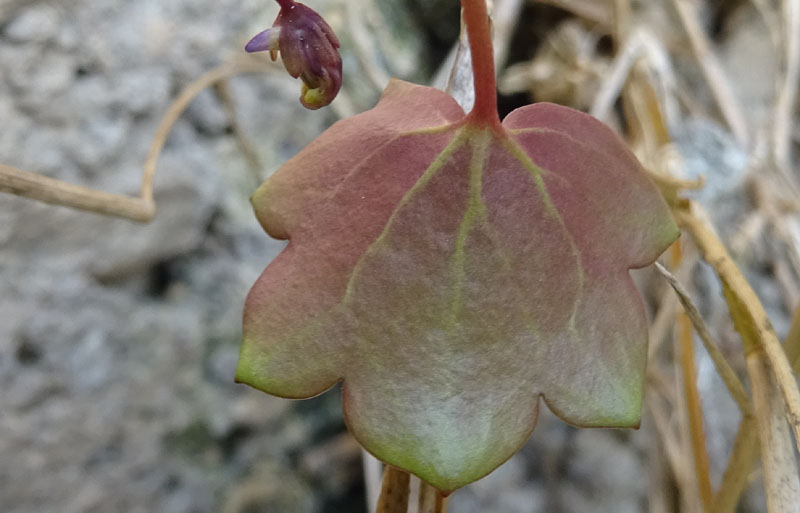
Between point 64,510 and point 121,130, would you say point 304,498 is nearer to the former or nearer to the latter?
point 64,510

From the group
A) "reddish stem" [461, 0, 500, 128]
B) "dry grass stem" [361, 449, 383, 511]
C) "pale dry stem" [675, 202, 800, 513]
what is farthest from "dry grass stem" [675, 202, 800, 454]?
"dry grass stem" [361, 449, 383, 511]

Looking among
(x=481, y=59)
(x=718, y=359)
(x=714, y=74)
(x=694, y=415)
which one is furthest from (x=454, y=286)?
(x=714, y=74)

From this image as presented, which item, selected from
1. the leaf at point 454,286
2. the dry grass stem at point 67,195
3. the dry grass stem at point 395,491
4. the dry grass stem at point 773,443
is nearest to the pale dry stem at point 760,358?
the dry grass stem at point 773,443

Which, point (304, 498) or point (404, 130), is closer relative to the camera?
point (404, 130)

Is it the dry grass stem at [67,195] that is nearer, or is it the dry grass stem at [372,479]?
the dry grass stem at [67,195]

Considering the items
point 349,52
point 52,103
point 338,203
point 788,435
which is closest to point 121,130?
point 52,103

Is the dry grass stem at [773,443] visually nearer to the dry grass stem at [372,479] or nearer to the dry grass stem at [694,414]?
the dry grass stem at [694,414]
